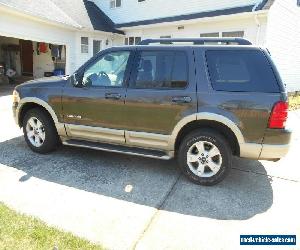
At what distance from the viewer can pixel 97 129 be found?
5.08m

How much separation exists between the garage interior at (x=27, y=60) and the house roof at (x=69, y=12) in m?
2.89

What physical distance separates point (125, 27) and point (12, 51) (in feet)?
28.8

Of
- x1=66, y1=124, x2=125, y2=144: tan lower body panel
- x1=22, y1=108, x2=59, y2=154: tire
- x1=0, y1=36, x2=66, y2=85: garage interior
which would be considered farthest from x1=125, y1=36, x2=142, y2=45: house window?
x1=66, y1=124, x2=125, y2=144: tan lower body panel

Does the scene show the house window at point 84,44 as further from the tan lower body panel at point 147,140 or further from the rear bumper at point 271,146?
the rear bumper at point 271,146

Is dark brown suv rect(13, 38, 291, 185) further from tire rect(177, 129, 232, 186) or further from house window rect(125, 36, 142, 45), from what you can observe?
house window rect(125, 36, 142, 45)

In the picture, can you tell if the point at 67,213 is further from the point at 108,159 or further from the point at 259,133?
the point at 259,133

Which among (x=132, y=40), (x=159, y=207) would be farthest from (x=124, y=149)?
(x=132, y=40)

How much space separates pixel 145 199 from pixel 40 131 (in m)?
2.63

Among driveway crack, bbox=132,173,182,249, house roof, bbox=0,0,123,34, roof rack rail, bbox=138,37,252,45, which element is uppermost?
house roof, bbox=0,0,123,34

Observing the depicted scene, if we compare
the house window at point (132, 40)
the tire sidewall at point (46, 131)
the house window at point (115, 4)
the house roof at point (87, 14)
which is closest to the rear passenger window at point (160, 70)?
the tire sidewall at point (46, 131)

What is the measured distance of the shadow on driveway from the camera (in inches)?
159

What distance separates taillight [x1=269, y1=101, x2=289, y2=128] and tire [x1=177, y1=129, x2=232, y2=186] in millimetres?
722

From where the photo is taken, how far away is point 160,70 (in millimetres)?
4746

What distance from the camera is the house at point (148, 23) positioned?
13.2m
